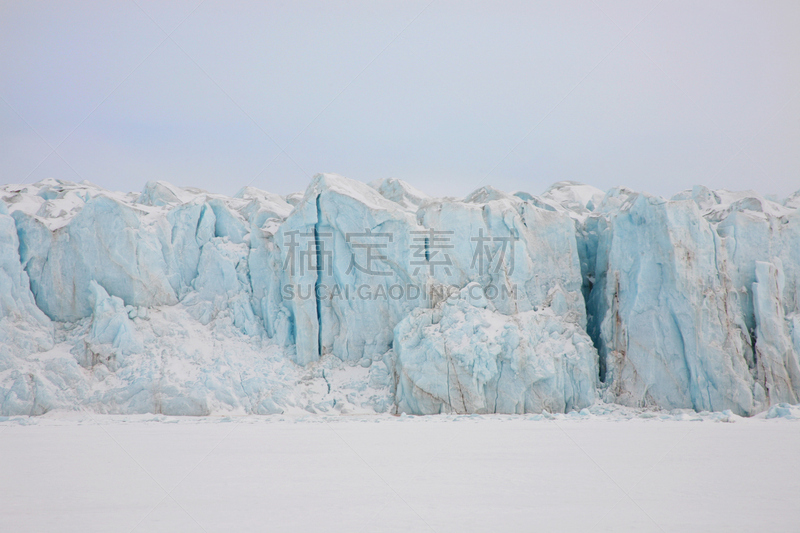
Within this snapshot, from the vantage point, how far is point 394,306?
1580 cm

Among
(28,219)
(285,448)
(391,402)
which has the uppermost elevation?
(28,219)

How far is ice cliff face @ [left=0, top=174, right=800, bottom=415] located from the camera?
1384 centimetres

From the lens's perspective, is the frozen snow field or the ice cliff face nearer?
the frozen snow field

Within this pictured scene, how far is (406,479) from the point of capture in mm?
5691

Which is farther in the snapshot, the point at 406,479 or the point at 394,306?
the point at 394,306

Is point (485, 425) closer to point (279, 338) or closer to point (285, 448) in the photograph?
point (285, 448)

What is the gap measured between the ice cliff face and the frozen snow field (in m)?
4.06

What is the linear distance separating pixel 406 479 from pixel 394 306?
1018cm

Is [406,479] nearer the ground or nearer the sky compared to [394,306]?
nearer the sky

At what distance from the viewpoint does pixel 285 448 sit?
25.7ft

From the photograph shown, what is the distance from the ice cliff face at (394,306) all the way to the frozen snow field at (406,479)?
406cm

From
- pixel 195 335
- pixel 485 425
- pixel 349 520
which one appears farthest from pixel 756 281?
pixel 195 335

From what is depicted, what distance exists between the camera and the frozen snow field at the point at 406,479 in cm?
431

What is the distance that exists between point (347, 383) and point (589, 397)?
6.71 metres
